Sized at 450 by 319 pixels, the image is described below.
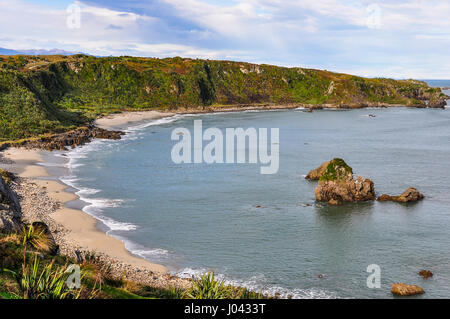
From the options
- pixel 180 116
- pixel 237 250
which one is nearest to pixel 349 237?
pixel 237 250

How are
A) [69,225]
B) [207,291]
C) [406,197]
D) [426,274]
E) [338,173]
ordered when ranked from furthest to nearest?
1. [338,173]
2. [406,197]
3. [69,225]
4. [426,274]
5. [207,291]

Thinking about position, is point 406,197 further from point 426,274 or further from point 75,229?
point 75,229

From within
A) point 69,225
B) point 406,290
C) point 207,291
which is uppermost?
point 207,291

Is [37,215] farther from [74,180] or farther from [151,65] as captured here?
[151,65]

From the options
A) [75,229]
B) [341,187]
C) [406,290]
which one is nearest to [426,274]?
[406,290]

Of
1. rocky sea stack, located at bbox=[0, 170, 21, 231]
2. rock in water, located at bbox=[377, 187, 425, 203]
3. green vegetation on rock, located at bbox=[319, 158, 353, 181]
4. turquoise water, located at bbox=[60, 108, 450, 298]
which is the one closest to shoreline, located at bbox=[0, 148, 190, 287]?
turquoise water, located at bbox=[60, 108, 450, 298]

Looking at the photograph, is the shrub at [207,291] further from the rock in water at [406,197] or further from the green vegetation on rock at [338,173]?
the rock in water at [406,197]

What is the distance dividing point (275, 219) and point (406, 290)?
1607 cm

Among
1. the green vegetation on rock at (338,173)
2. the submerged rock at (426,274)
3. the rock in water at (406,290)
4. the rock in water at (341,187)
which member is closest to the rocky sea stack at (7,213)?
the rock in water at (406,290)

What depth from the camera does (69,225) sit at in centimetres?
3541

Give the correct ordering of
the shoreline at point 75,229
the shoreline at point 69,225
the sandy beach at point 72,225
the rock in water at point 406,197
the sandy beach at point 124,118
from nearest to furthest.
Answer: the shoreline at point 69,225 → the shoreline at point 75,229 → the sandy beach at point 72,225 → the rock in water at point 406,197 → the sandy beach at point 124,118

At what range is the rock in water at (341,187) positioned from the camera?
152ft

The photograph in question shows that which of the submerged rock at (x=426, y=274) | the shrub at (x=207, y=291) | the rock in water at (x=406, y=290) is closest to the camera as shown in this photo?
the shrub at (x=207, y=291)

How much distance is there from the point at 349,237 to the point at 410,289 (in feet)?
35.8
